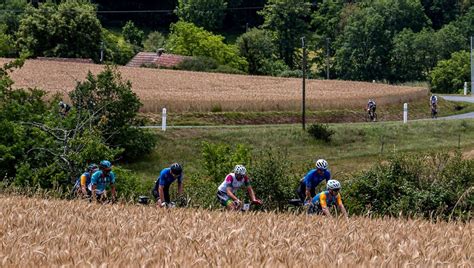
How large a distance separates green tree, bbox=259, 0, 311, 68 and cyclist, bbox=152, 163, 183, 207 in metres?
99.5

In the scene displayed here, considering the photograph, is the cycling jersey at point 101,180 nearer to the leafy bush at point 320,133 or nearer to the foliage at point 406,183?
the foliage at point 406,183

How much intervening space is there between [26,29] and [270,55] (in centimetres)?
3122

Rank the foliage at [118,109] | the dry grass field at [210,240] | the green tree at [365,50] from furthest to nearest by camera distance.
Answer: the green tree at [365,50] → the foliage at [118,109] → the dry grass field at [210,240]

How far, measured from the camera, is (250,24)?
503ft

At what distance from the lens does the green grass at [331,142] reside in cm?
4150

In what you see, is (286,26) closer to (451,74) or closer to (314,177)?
(451,74)

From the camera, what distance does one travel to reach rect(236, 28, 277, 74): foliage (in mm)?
102438

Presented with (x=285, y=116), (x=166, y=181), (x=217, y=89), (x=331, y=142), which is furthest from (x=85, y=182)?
(x=217, y=89)

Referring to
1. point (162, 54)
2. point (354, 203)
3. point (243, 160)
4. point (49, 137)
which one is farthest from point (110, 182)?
point (162, 54)

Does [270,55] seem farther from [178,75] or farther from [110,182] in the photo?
[110,182]

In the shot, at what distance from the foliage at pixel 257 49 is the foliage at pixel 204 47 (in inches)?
A: 69.9

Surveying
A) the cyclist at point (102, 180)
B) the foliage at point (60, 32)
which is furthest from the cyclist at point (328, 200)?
the foliage at point (60, 32)

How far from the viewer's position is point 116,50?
103 m

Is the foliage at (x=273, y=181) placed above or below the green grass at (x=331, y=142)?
above
